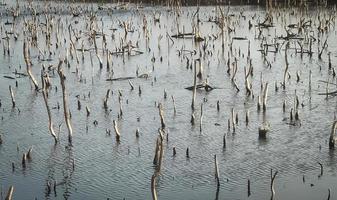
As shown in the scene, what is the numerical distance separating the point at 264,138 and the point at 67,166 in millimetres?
3242

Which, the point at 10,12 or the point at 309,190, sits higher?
the point at 10,12

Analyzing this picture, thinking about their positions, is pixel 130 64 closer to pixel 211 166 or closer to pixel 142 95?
pixel 142 95

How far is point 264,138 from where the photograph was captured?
967 cm

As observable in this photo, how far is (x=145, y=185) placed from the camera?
789 cm

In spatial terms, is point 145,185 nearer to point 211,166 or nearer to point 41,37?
point 211,166

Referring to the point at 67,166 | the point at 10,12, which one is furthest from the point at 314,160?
the point at 10,12

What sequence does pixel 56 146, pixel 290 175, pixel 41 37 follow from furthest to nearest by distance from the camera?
pixel 41 37 < pixel 56 146 < pixel 290 175

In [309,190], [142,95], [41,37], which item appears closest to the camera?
[309,190]

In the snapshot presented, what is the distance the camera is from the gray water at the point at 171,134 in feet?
25.8

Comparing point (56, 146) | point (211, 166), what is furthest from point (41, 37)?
point (211, 166)

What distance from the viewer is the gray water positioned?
788 centimetres

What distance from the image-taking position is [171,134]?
1002 cm

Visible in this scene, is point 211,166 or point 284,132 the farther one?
point 284,132

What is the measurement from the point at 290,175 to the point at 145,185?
2.01 metres
